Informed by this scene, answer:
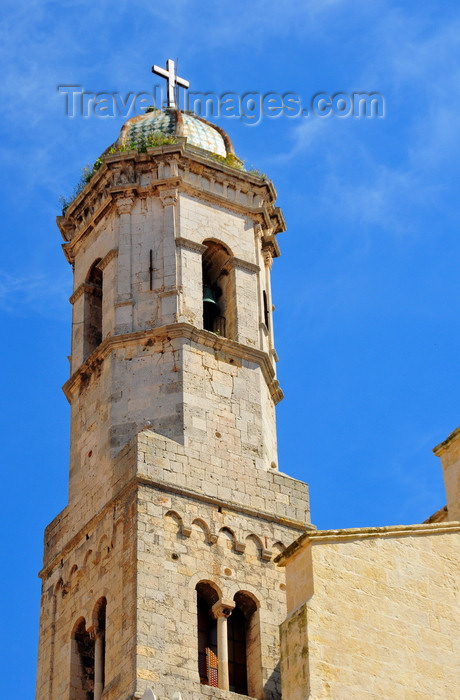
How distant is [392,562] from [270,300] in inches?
532

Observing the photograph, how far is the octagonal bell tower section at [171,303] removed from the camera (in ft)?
94.7

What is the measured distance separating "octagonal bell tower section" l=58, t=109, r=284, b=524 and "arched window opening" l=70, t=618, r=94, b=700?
2342 millimetres

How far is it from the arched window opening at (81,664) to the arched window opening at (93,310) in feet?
19.9

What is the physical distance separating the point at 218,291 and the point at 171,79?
6801 mm

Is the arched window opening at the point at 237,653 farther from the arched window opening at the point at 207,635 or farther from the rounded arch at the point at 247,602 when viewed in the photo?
the arched window opening at the point at 207,635

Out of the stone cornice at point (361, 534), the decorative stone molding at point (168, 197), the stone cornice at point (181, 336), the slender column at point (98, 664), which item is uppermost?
the decorative stone molding at point (168, 197)

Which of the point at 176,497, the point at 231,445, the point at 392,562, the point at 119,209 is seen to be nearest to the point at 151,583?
the point at 176,497

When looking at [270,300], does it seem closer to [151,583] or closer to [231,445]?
[231,445]

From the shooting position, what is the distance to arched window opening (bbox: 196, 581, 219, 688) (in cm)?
2602

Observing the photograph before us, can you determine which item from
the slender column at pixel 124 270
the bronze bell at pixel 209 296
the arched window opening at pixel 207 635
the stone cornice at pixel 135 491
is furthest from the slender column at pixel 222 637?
the bronze bell at pixel 209 296

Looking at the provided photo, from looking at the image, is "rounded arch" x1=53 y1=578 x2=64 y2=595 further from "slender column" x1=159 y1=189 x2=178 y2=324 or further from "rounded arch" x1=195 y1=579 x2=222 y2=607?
"slender column" x1=159 y1=189 x2=178 y2=324

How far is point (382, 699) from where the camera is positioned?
18359 mm

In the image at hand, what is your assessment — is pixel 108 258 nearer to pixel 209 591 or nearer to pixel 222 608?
pixel 209 591

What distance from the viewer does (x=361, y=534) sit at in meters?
19.7
